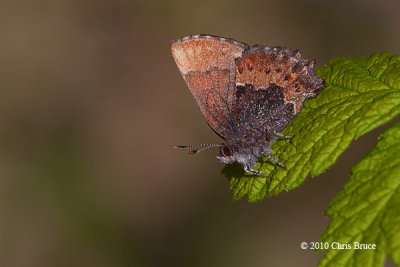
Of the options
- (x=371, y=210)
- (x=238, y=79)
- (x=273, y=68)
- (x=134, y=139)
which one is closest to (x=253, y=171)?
(x=238, y=79)

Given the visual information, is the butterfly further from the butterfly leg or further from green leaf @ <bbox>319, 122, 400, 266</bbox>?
green leaf @ <bbox>319, 122, 400, 266</bbox>

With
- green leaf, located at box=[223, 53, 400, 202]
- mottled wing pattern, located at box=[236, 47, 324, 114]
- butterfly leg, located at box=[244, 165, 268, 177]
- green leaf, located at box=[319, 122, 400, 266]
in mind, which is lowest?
green leaf, located at box=[319, 122, 400, 266]

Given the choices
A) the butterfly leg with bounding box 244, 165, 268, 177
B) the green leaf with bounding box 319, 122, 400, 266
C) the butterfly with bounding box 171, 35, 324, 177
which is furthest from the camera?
the butterfly with bounding box 171, 35, 324, 177

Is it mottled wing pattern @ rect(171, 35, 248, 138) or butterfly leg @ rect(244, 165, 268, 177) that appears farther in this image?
mottled wing pattern @ rect(171, 35, 248, 138)

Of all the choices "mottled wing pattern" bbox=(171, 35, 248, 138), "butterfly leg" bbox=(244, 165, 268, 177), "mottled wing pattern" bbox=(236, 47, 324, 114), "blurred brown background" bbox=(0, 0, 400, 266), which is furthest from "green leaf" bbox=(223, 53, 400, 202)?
"blurred brown background" bbox=(0, 0, 400, 266)

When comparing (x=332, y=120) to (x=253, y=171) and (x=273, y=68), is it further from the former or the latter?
(x=273, y=68)

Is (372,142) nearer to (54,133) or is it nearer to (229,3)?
(229,3)
